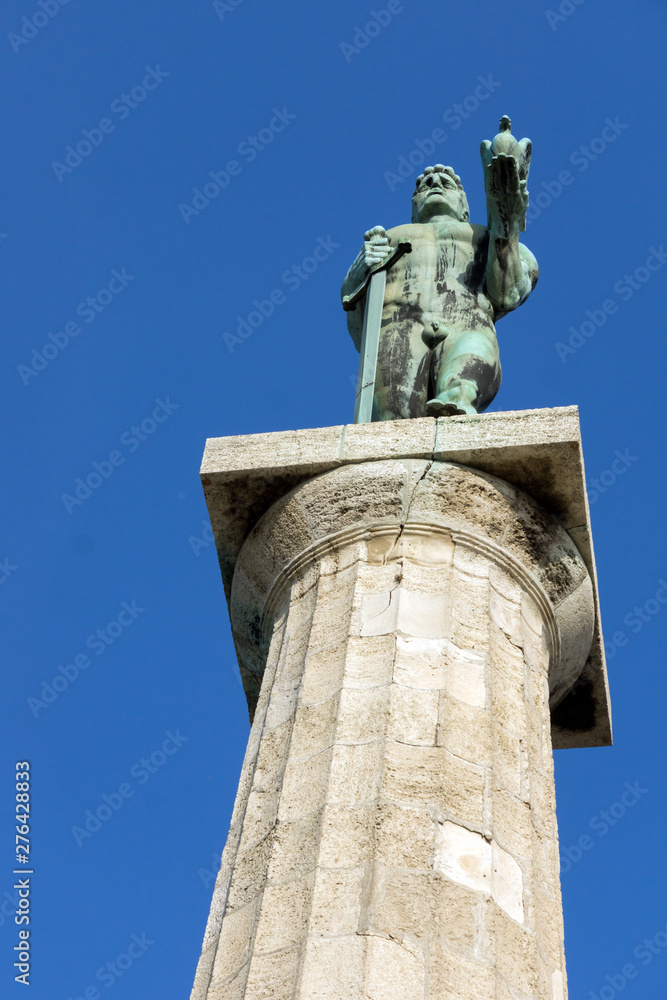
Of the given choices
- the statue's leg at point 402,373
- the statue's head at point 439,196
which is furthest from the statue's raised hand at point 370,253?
the statue's head at point 439,196

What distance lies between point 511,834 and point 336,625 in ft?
4.33

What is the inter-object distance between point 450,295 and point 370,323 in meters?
0.61

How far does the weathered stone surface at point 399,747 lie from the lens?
4809 millimetres

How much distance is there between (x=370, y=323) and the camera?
8.26 metres

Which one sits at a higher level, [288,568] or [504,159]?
[504,159]

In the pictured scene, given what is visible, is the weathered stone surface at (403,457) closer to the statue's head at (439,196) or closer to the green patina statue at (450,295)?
the green patina statue at (450,295)

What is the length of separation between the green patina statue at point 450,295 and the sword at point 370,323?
33 mm

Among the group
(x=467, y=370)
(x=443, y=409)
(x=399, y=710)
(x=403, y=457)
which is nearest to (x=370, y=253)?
(x=467, y=370)

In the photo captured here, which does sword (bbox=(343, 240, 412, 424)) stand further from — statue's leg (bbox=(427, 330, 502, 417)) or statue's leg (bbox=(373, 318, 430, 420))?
statue's leg (bbox=(427, 330, 502, 417))

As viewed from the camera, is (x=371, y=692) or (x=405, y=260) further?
(x=405, y=260)

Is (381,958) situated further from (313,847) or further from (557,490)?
(557,490)

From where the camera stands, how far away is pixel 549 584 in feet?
22.2

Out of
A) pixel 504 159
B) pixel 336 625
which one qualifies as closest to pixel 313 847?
pixel 336 625

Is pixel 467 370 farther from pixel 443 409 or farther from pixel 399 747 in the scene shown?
pixel 399 747
